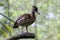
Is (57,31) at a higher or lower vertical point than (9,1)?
lower

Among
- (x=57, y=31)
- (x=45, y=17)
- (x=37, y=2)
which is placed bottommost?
(x=57, y=31)

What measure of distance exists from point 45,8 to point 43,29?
0.92ft

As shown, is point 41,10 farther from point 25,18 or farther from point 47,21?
point 25,18

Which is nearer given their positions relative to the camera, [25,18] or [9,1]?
[25,18]

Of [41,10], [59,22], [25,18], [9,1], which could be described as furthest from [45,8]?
[25,18]

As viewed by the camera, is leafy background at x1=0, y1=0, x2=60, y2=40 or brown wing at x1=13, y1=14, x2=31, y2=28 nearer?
brown wing at x1=13, y1=14, x2=31, y2=28

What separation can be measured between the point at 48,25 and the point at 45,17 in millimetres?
117

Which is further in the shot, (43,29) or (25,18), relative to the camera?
(43,29)

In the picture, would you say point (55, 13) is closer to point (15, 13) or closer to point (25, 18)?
point (15, 13)

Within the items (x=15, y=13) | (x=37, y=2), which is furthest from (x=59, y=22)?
(x=15, y=13)

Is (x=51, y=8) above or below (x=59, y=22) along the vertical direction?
above

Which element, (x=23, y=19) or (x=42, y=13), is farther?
(x=42, y=13)

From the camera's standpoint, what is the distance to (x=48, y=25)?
9.74 feet

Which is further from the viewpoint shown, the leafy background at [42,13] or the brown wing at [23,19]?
the leafy background at [42,13]
